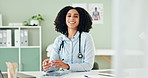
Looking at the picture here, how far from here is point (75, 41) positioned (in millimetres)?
1998

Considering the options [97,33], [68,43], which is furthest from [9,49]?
[68,43]

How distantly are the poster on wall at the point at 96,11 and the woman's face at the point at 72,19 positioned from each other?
2.83m

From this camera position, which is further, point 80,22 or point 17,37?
point 17,37

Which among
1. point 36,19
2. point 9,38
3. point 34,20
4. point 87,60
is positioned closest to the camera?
point 87,60

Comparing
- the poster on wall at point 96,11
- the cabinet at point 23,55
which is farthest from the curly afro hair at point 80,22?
the poster on wall at point 96,11

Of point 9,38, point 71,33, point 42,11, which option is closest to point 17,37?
point 9,38

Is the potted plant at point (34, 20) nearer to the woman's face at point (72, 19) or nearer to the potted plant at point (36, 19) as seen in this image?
the potted plant at point (36, 19)

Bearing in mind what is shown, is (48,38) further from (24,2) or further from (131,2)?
(131,2)

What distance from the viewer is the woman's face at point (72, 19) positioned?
1940 mm

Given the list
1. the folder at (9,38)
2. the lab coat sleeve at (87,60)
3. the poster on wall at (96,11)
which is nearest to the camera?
the lab coat sleeve at (87,60)

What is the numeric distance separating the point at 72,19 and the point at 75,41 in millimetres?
183

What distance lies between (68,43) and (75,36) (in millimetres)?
83

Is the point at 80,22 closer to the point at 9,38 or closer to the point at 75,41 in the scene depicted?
the point at 75,41

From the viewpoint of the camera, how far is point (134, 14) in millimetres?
333
